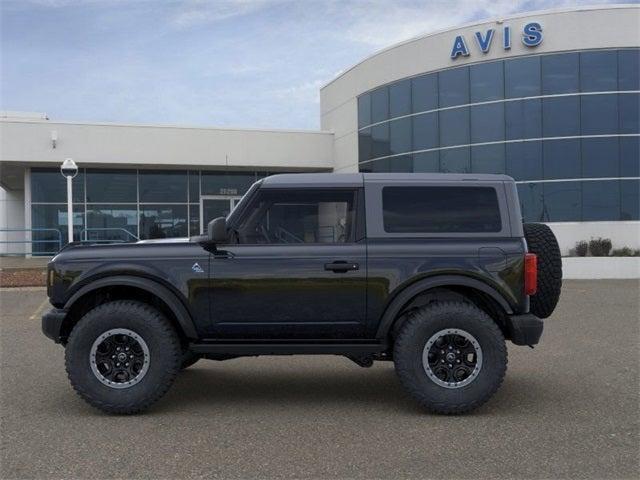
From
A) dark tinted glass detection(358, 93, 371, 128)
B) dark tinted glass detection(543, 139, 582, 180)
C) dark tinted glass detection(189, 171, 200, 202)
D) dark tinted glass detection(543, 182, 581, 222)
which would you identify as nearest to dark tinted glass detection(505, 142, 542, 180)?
dark tinted glass detection(543, 139, 582, 180)

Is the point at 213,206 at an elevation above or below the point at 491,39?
below

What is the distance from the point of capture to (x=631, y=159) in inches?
792

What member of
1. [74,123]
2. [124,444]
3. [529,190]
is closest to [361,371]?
[124,444]

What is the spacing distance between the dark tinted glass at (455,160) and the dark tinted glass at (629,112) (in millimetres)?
4893

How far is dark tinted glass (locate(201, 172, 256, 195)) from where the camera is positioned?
26.6 meters

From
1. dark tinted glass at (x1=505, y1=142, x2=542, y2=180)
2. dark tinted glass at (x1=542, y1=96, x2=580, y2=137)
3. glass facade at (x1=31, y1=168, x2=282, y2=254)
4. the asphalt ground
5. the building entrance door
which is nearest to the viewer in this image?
the asphalt ground

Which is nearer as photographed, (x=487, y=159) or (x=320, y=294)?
(x=320, y=294)

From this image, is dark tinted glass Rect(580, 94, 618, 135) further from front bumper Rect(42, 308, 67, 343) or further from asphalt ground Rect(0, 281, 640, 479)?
front bumper Rect(42, 308, 67, 343)

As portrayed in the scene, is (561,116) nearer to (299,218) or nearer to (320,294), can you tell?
(299,218)

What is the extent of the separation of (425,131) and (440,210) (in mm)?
→ 18255

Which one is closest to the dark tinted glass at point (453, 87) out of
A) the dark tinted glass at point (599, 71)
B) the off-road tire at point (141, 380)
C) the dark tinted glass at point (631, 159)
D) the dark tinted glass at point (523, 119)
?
the dark tinted glass at point (523, 119)

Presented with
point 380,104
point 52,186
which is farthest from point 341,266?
point 52,186

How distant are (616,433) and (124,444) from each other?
3491 millimetres

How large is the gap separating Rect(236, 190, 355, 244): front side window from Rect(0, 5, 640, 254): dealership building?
55.1 feet
